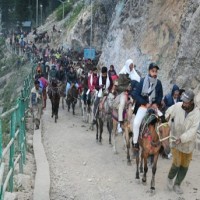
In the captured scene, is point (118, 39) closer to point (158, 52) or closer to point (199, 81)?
point (158, 52)

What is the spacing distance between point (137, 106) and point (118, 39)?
802 inches

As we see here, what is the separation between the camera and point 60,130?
17.5m

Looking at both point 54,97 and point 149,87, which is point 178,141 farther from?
point 54,97

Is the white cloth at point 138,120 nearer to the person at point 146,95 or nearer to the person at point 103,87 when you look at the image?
the person at point 146,95

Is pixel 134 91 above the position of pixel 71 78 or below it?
above

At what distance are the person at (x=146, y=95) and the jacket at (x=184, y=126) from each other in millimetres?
746

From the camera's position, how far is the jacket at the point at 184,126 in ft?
29.9

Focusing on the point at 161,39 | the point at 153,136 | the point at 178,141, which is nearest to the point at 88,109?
the point at 161,39

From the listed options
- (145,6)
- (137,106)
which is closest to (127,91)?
(137,106)

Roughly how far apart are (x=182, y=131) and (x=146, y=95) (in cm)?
135

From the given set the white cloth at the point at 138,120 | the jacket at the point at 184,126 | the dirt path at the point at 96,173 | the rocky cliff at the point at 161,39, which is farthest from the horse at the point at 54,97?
the jacket at the point at 184,126

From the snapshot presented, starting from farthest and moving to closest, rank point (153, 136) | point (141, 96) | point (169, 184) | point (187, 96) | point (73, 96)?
point (73, 96) → point (141, 96) → point (169, 184) → point (153, 136) → point (187, 96)

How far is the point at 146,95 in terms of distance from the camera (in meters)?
10.3

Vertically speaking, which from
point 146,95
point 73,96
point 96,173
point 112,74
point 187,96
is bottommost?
point 96,173
